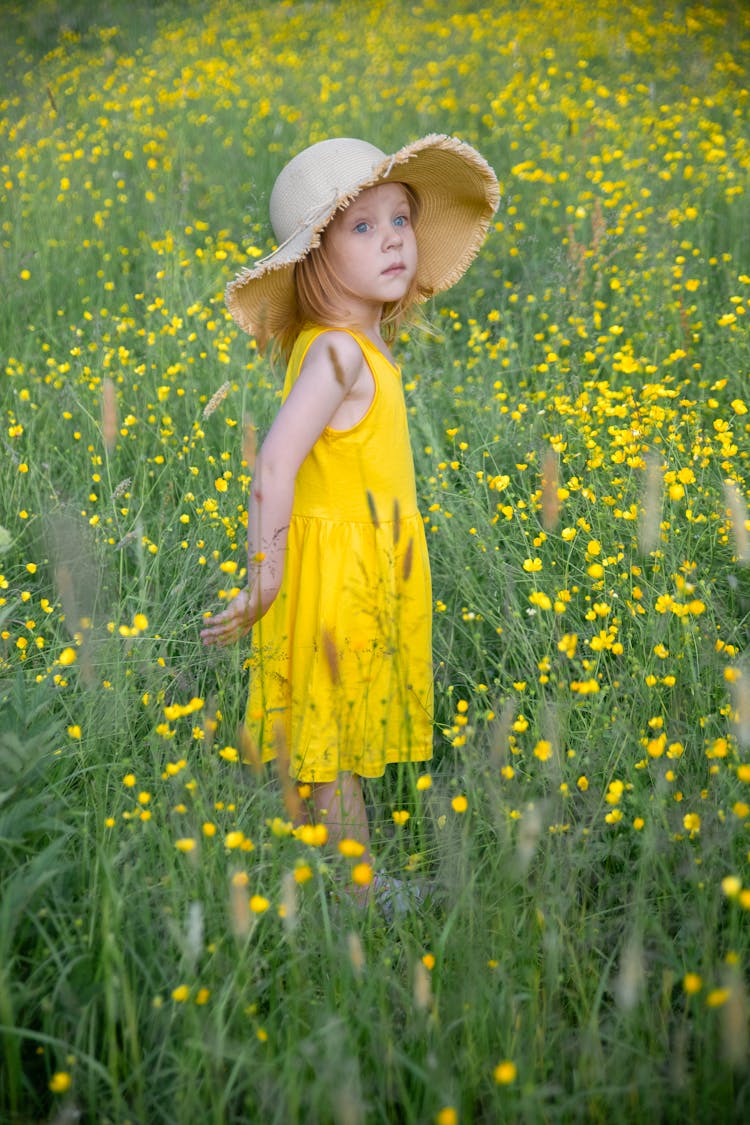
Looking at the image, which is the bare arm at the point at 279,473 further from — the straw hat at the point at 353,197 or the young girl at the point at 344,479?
the straw hat at the point at 353,197

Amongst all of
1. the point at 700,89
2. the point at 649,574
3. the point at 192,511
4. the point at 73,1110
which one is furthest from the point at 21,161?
the point at 73,1110

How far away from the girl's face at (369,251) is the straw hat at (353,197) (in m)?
0.04

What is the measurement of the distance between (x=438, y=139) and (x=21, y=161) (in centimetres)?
456

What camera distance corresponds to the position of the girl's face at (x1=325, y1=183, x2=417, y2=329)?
2102 millimetres

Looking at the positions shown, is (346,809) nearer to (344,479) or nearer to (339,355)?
(344,479)

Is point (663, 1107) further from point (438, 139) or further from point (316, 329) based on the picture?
point (438, 139)

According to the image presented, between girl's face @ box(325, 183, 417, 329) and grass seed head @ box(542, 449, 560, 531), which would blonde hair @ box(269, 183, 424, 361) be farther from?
grass seed head @ box(542, 449, 560, 531)

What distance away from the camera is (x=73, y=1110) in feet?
4.20

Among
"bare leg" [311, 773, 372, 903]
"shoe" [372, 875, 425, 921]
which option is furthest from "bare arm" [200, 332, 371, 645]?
"shoe" [372, 875, 425, 921]

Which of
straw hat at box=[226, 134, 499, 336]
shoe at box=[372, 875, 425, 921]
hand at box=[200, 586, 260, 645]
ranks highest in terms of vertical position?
straw hat at box=[226, 134, 499, 336]

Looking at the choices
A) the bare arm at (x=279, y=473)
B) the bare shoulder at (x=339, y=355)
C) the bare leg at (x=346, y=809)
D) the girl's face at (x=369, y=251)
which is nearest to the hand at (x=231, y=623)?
the bare arm at (x=279, y=473)

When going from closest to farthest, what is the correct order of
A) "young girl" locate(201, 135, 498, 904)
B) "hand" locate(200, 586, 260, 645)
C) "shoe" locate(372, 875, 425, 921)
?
"shoe" locate(372, 875, 425, 921) < "hand" locate(200, 586, 260, 645) < "young girl" locate(201, 135, 498, 904)

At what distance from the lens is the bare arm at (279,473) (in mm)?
1918

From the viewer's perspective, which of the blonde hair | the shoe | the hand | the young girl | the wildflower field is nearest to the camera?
the wildflower field
